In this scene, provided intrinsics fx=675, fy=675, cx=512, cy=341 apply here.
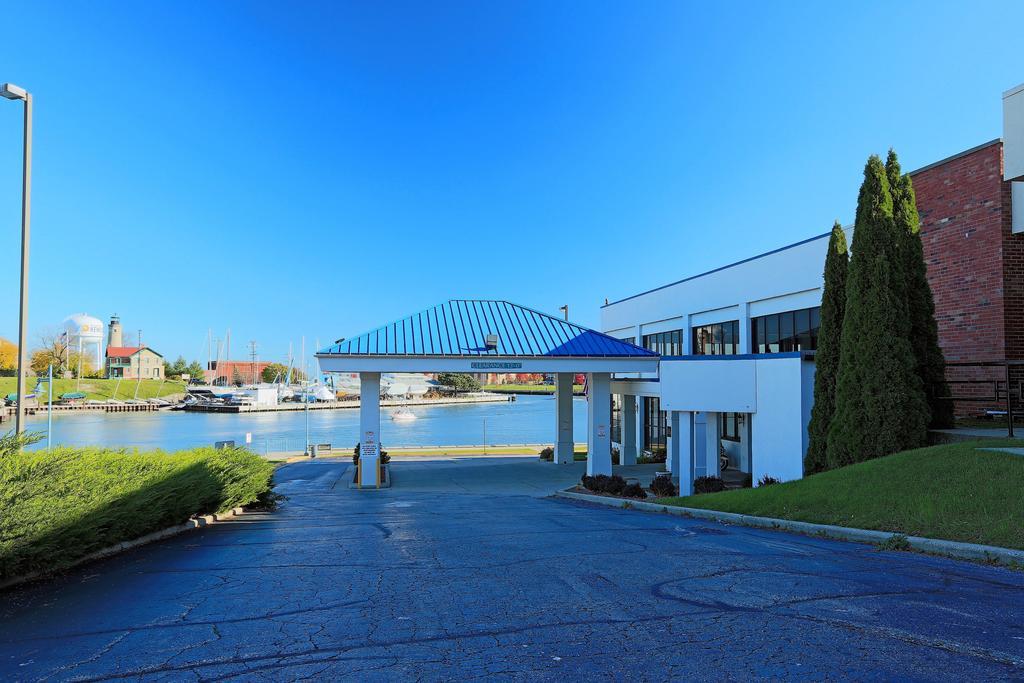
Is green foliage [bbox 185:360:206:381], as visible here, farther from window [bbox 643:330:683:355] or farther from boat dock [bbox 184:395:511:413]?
window [bbox 643:330:683:355]

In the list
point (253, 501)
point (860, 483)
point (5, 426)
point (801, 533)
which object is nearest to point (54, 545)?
point (253, 501)

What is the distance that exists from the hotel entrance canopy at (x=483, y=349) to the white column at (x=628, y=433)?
5.11 m

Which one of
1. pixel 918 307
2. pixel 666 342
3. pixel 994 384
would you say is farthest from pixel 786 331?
pixel 666 342

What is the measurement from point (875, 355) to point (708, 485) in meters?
6.41

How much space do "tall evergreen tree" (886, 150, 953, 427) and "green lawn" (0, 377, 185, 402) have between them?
5340 inches

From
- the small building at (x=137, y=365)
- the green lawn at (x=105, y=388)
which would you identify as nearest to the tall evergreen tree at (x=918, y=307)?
the green lawn at (x=105, y=388)

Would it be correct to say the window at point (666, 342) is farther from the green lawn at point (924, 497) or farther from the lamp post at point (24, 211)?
the lamp post at point (24, 211)

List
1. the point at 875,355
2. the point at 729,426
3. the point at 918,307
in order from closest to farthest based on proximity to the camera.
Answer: the point at 875,355, the point at 918,307, the point at 729,426

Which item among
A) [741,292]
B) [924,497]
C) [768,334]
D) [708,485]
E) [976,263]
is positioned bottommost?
[708,485]

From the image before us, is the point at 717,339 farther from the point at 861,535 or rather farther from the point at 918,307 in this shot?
the point at 861,535

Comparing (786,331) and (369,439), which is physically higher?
(786,331)

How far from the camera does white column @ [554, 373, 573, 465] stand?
32.6 meters

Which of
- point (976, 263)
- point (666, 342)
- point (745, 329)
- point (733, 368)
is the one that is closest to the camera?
point (976, 263)

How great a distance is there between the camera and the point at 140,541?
956 centimetres
